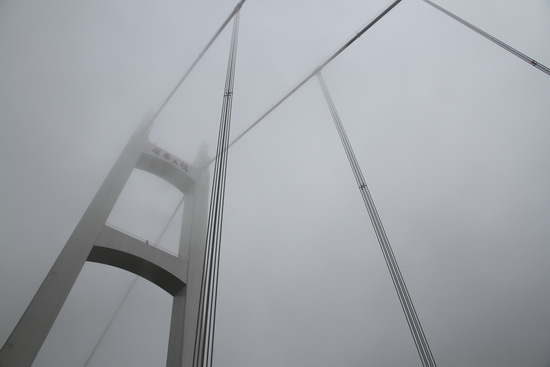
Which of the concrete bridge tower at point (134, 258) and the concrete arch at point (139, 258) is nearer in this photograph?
the concrete bridge tower at point (134, 258)

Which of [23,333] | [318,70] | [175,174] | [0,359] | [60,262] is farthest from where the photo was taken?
[175,174]

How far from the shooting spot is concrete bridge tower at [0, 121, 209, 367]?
14.7ft

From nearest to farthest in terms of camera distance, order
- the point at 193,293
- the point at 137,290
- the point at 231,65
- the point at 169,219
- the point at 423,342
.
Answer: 1. the point at 423,342
2. the point at 231,65
3. the point at 193,293
4. the point at 169,219
5. the point at 137,290

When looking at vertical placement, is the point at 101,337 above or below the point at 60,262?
above

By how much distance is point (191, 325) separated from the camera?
609 cm

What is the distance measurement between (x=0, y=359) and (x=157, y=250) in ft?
9.92

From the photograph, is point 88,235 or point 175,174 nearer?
point 88,235

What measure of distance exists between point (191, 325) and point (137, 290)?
975 centimetres

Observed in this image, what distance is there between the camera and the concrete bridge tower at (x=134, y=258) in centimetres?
448

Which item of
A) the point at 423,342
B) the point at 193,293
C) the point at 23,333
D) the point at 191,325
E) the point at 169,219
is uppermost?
the point at 169,219

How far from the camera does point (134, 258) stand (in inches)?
251

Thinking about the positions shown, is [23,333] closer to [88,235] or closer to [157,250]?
[88,235]

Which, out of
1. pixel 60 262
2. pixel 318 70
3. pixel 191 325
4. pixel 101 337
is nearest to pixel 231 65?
pixel 318 70

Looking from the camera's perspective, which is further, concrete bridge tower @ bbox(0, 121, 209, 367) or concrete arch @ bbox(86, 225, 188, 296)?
concrete arch @ bbox(86, 225, 188, 296)
